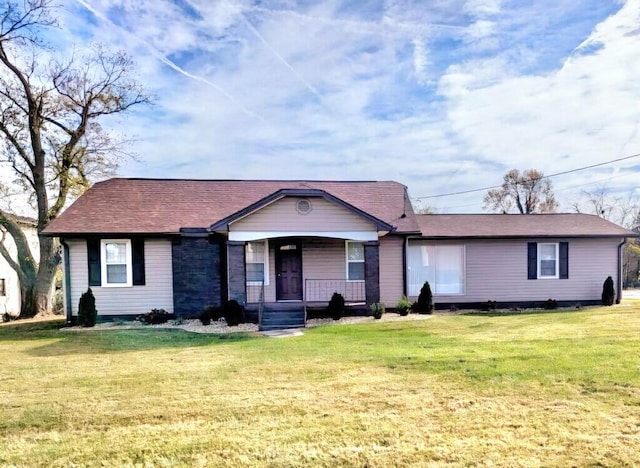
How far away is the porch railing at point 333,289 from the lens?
1478 cm

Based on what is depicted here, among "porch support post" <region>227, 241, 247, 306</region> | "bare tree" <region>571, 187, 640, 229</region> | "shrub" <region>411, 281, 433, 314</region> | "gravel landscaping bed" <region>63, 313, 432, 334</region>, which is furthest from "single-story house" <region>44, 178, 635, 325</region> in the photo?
"bare tree" <region>571, 187, 640, 229</region>

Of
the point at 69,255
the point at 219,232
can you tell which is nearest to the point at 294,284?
the point at 219,232

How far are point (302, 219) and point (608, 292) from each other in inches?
469

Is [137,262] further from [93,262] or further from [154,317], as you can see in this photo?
[154,317]

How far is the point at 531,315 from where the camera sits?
13.6 metres

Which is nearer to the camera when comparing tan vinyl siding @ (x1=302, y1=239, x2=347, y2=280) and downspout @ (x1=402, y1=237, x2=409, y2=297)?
tan vinyl siding @ (x1=302, y1=239, x2=347, y2=280)

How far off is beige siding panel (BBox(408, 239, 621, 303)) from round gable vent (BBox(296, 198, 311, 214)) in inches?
224

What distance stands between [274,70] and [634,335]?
1447cm

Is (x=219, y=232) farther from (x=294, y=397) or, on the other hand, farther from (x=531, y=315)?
(x=531, y=315)

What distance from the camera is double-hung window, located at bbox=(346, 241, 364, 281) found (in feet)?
49.4

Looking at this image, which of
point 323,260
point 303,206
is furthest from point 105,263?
point 323,260

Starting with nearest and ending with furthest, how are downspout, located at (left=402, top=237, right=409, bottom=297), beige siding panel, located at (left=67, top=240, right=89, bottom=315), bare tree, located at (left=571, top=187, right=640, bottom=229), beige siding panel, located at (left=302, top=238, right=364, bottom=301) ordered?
beige siding panel, located at (left=67, top=240, right=89, bottom=315) → beige siding panel, located at (left=302, top=238, right=364, bottom=301) → downspout, located at (left=402, top=237, right=409, bottom=297) → bare tree, located at (left=571, top=187, right=640, bottom=229)

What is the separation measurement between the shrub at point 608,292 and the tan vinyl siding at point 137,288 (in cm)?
1580

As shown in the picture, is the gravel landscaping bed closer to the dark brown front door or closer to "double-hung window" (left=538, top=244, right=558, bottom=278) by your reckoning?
the dark brown front door
